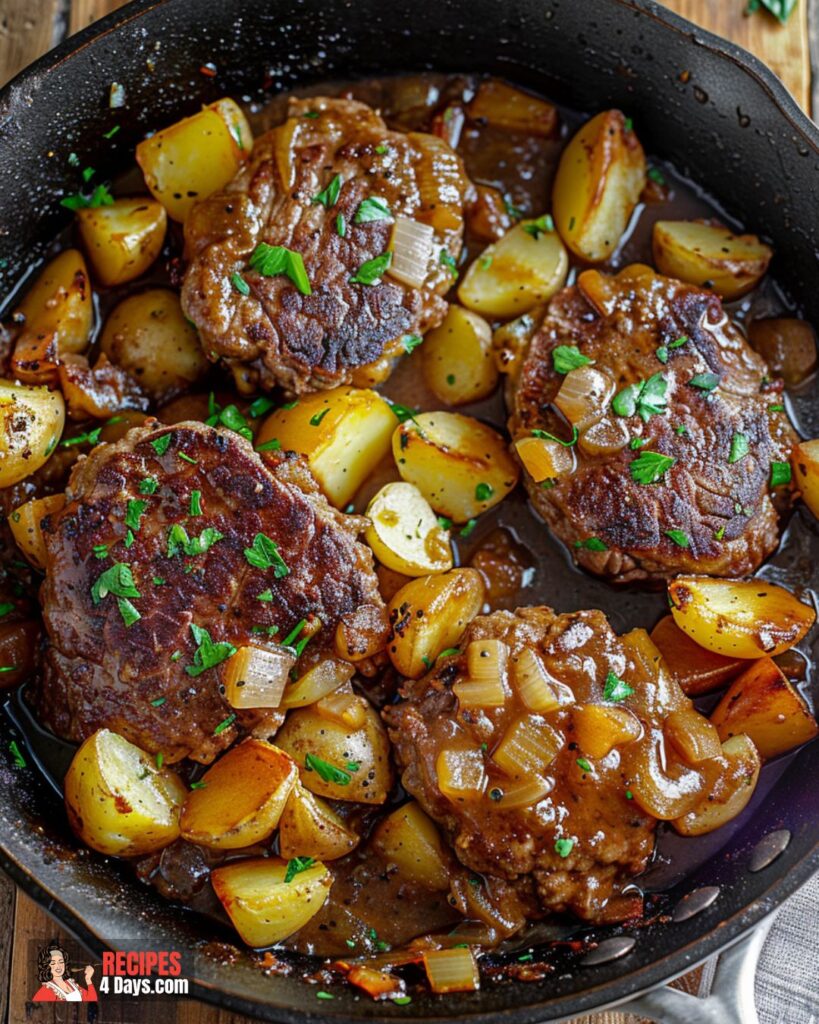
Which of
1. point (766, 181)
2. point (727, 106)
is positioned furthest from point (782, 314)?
point (727, 106)

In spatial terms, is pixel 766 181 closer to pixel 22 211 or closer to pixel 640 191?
pixel 640 191

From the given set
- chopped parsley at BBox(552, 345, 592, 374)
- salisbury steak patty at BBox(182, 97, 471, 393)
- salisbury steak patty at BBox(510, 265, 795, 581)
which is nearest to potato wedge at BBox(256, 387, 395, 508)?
salisbury steak patty at BBox(182, 97, 471, 393)

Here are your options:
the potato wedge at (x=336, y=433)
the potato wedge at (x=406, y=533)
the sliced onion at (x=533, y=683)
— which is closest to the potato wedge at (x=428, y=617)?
the potato wedge at (x=406, y=533)

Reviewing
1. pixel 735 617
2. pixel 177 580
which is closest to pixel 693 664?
pixel 735 617

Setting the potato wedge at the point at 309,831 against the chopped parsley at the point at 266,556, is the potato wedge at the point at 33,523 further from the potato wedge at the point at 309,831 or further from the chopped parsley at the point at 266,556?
the potato wedge at the point at 309,831

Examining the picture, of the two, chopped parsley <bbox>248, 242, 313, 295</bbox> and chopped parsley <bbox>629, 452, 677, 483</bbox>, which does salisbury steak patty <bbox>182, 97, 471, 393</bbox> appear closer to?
chopped parsley <bbox>248, 242, 313, 295</bbox>

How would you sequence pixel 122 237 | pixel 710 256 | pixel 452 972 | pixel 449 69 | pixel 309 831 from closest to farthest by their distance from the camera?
pixel 452 972 < pixel 309 831 < pixel 122 237 < pixel 710 256 < pixel 449 69

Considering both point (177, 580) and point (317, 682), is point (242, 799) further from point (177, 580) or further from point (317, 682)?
point (177, 580)
